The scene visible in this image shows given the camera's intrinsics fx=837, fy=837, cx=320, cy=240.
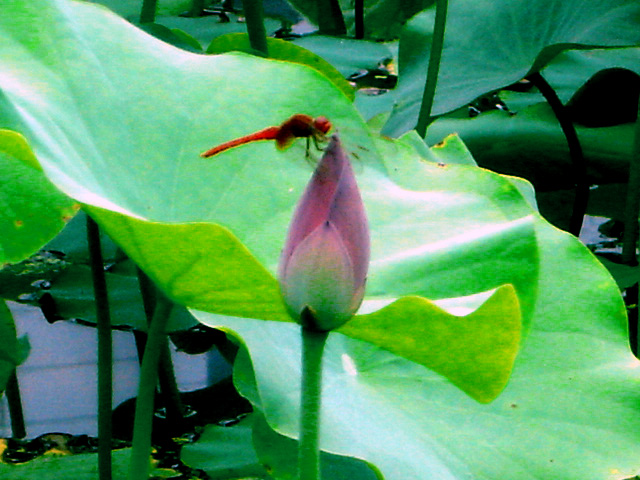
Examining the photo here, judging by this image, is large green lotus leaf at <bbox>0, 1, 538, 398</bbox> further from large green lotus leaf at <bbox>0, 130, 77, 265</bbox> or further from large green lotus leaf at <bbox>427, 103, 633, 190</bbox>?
large green lotus leaf at <bbox>427, 103, 633, 190</bbox>

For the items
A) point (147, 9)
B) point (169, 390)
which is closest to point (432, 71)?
point (147, 9)

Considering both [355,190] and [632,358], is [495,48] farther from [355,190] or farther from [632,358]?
[355,190]

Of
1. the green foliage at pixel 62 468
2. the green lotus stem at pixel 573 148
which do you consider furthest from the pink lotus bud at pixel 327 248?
the green lotus stem at pixel 573 148

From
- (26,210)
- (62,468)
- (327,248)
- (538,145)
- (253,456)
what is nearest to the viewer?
(327,248)

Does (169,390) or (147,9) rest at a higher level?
(147,9)

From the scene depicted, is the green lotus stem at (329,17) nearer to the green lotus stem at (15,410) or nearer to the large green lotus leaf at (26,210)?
the green lotus stem at (15,410)

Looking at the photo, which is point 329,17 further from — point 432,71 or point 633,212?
point 633,212
